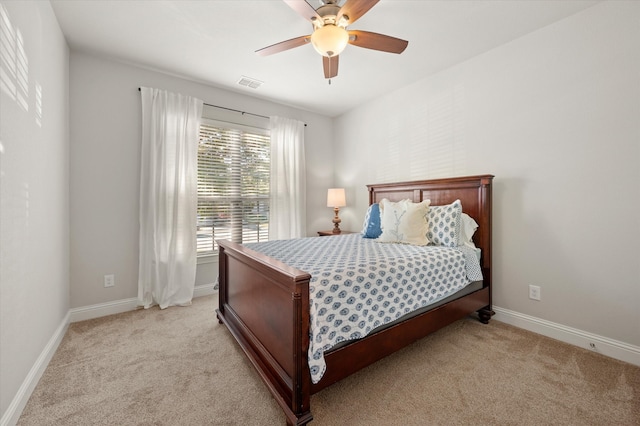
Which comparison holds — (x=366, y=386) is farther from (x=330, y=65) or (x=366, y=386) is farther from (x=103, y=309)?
(x=103, y=309)

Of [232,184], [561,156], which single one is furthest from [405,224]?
[232,184]

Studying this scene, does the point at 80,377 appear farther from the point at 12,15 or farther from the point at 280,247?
the point at 12,15

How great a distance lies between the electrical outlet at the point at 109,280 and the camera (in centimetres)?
271

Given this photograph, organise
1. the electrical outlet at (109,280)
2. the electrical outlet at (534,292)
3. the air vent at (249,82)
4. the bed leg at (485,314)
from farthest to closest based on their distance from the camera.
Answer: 1. the air vent at (249,82)
2. the electrical outlet at (109,280)
3. the bed leg at (485,314)
4. the electrical outlet at (534,292)

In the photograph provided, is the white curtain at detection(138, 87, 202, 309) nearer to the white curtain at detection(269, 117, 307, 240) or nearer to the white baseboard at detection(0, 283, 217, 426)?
the white baseboard at detection(0, 283, 217, 426)

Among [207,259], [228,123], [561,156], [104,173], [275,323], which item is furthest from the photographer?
[228,123]

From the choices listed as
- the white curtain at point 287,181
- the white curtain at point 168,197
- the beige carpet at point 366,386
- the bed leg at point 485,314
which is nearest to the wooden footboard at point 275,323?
the beige carpet at point 366,386

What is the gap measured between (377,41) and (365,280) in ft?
5.61

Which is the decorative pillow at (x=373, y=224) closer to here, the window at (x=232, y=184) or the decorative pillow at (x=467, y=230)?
the decorative pillow at (x=467, y=230)

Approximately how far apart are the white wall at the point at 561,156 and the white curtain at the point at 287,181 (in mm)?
1890

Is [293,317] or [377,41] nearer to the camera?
[293,317]

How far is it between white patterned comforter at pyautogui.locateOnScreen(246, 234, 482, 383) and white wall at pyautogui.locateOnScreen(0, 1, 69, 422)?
1.41m

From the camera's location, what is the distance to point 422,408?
1.45 meters

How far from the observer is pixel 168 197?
2975 millimetres
